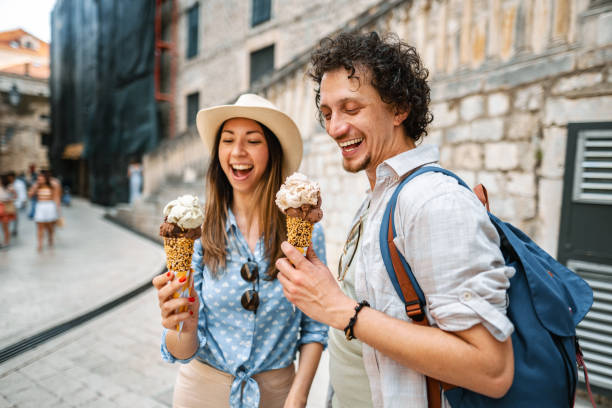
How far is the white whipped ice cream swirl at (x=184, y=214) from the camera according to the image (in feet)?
4.66

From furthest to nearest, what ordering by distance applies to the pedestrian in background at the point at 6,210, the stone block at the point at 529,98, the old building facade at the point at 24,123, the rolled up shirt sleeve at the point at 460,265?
the old building facade at the point at 24,123
the pedestrian in background at the point at 6,210
the stone block at the point at 529,98
the rolled up shirt sleeve at the point at 460,265

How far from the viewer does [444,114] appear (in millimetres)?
4465

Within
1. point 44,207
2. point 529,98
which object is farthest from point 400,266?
point 44,207

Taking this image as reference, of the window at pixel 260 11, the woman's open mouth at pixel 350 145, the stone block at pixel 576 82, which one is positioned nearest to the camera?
the woman's open mouth at pixel 350 145

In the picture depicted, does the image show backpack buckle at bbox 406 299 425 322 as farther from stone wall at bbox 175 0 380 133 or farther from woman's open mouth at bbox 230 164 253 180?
stone wall at bbox 175 0 380 133

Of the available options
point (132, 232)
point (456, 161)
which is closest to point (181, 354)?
point (456, 161)

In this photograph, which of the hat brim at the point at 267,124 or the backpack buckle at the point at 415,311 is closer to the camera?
the backpack buckle at the point at 415,311

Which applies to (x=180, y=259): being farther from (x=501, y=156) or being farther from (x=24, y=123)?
(x=24, y=123)

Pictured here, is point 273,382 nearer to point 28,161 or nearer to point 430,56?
point 430,56

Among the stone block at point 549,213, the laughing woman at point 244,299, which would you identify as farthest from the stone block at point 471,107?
the laughing woman at point 244,299

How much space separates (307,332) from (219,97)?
13332 millimetres

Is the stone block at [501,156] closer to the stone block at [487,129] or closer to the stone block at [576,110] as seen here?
the stone block at [487,129]

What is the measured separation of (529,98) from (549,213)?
3.94ft

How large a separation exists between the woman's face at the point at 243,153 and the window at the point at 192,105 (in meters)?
14.4
